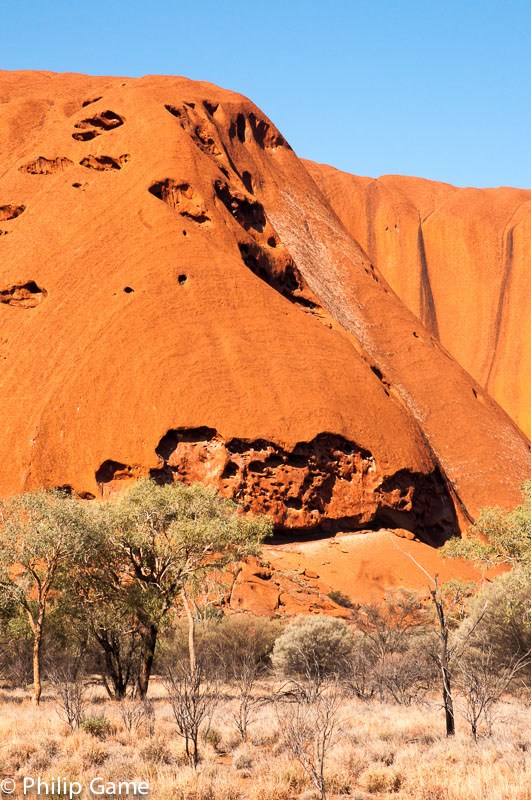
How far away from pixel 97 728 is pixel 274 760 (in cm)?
330

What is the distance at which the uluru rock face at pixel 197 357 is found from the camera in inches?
1262

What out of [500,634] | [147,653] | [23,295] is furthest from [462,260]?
[147,653]

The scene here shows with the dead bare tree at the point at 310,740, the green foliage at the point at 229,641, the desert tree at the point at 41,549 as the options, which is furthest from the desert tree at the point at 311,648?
the dead bare tree at the point at 310,740

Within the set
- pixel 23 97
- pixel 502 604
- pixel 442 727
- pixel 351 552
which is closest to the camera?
pixel 442 727

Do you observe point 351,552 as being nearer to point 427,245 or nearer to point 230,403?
point 230,403

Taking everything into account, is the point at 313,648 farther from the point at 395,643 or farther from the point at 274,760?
the point at 274,760

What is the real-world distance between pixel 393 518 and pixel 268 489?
7376mm

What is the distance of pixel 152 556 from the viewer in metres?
16.7

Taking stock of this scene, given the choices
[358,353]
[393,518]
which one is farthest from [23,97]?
[393,518]

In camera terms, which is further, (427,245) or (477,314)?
(427,245)

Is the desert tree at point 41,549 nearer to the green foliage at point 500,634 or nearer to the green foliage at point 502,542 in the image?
the green foliage at point 502,542

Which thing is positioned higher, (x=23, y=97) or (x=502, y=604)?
(x=23, y=97)

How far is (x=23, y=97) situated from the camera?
56375mm

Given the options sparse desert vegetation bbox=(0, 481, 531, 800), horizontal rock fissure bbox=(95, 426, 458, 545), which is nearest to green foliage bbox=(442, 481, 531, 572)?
sparse desert vegetation bbox=(0, 481, 531, 800)
